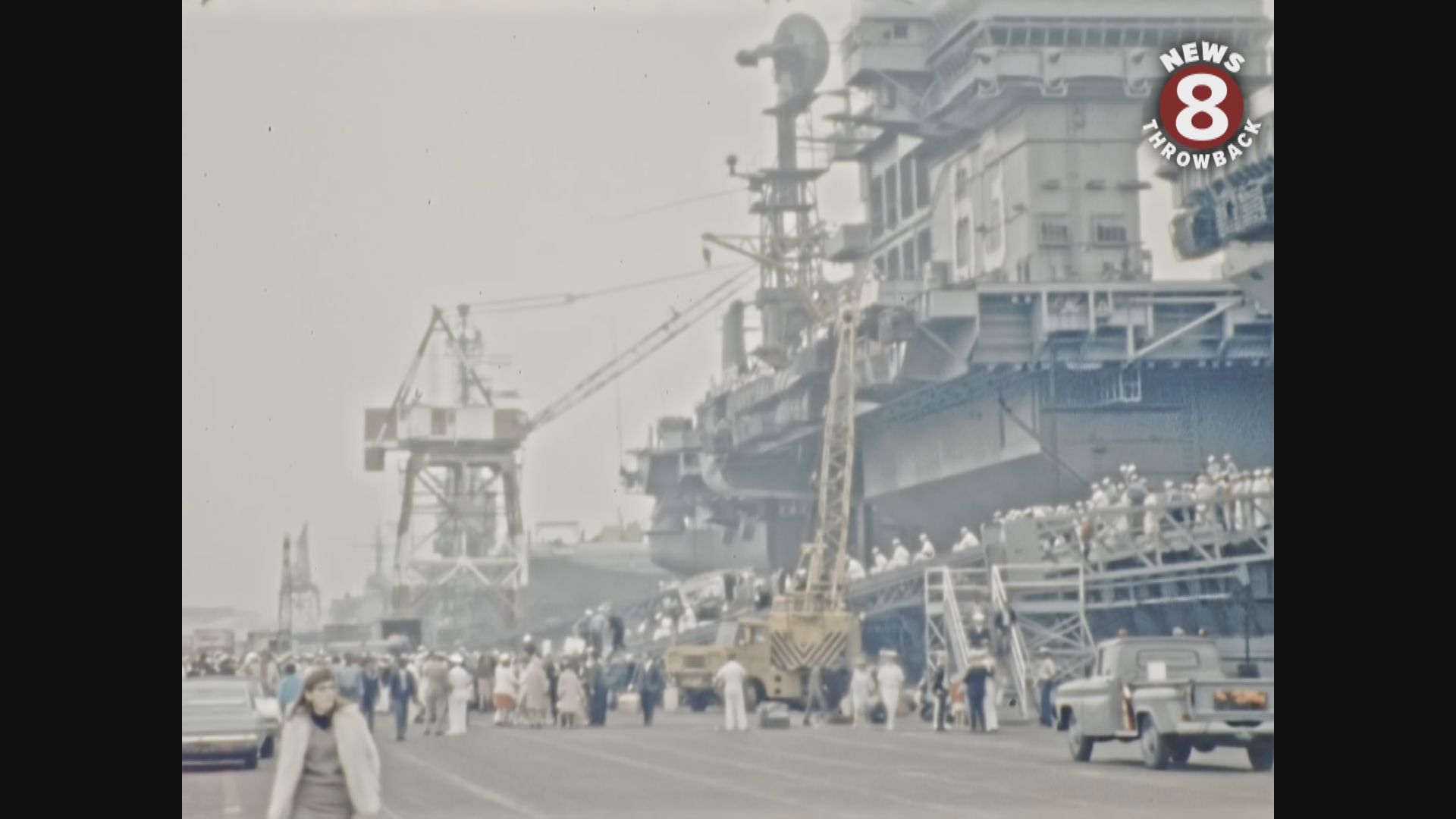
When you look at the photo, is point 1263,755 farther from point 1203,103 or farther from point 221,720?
point 221,720

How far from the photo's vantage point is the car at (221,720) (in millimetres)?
15109

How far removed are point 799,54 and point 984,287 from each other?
307 centimetres

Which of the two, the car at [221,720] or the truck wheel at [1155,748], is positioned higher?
the car at [221,720]

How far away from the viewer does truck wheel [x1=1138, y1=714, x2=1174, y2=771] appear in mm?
15789

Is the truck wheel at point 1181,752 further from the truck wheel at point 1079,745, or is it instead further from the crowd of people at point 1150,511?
the crowd of people at point 1150,511

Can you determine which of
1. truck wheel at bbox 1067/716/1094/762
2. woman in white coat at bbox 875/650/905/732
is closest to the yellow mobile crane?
woman in white coat at bbox 875/650/905/732

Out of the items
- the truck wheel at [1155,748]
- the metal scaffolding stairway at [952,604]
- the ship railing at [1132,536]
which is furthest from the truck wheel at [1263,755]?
the metal scaffolding stairway at [952,604]

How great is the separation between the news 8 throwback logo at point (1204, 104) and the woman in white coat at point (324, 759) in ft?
25.7

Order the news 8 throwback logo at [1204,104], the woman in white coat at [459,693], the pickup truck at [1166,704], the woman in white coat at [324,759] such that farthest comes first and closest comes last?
the woman in white coat at [459,693]
the news 8 throwback logo at [1204,104]
the pickup truck at [1166,704]
the woman in white coat at [324,759]

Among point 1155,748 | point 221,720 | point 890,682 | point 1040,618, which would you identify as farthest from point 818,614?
point 221,720
